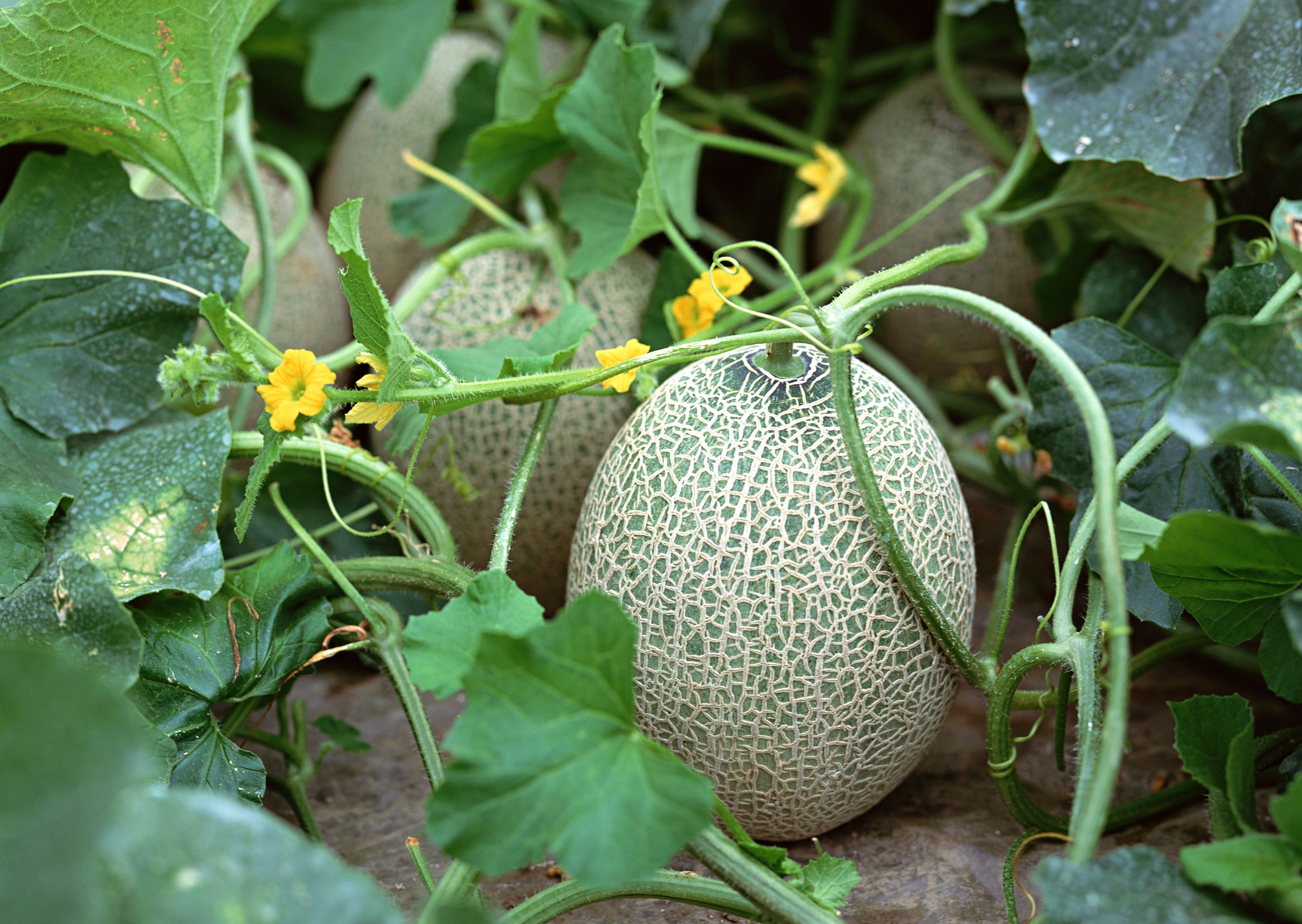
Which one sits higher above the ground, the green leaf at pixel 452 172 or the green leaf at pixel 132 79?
the green leaf at pixel 132 79

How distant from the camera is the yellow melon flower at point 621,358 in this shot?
3.19 feet

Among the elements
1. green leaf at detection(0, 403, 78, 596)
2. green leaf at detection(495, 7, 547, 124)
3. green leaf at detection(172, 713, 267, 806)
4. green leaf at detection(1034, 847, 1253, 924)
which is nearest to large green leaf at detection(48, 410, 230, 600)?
green leaf at detection(0, 403, 78, 596)

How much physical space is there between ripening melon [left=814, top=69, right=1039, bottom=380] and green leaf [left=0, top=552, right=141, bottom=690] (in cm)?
119

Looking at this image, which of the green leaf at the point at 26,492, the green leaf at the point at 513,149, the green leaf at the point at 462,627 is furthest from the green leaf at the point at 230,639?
the green leaf at the point at 513,149

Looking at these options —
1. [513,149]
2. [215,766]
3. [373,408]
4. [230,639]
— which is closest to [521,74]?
[513,149]

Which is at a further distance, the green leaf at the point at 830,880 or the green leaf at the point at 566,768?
the green leaf at the point at 830,880

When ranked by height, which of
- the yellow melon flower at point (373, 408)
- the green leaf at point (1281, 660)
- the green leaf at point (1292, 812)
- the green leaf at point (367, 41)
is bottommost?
the green leaf at point (1281, 660)

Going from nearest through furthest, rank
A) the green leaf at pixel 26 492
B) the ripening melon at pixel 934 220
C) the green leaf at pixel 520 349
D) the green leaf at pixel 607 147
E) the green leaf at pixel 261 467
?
the green leaf at pixel 261 467
the green leaf at pixel 26 492
the green leaf at pixel 520 349
the green leaf at pixel 607 147
the ripening melon at pixel 934 220

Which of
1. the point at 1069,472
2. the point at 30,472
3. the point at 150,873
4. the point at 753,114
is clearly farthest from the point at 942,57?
the point at 150,873

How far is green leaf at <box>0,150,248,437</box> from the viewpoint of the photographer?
114 centimetres

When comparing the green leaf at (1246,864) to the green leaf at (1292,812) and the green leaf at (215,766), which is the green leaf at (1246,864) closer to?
the green leaf at (1292,812)

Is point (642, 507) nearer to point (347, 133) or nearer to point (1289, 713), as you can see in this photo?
point (1289, 713)

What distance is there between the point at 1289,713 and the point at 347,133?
1.70 metres

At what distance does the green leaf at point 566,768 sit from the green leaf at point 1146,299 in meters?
0.91
